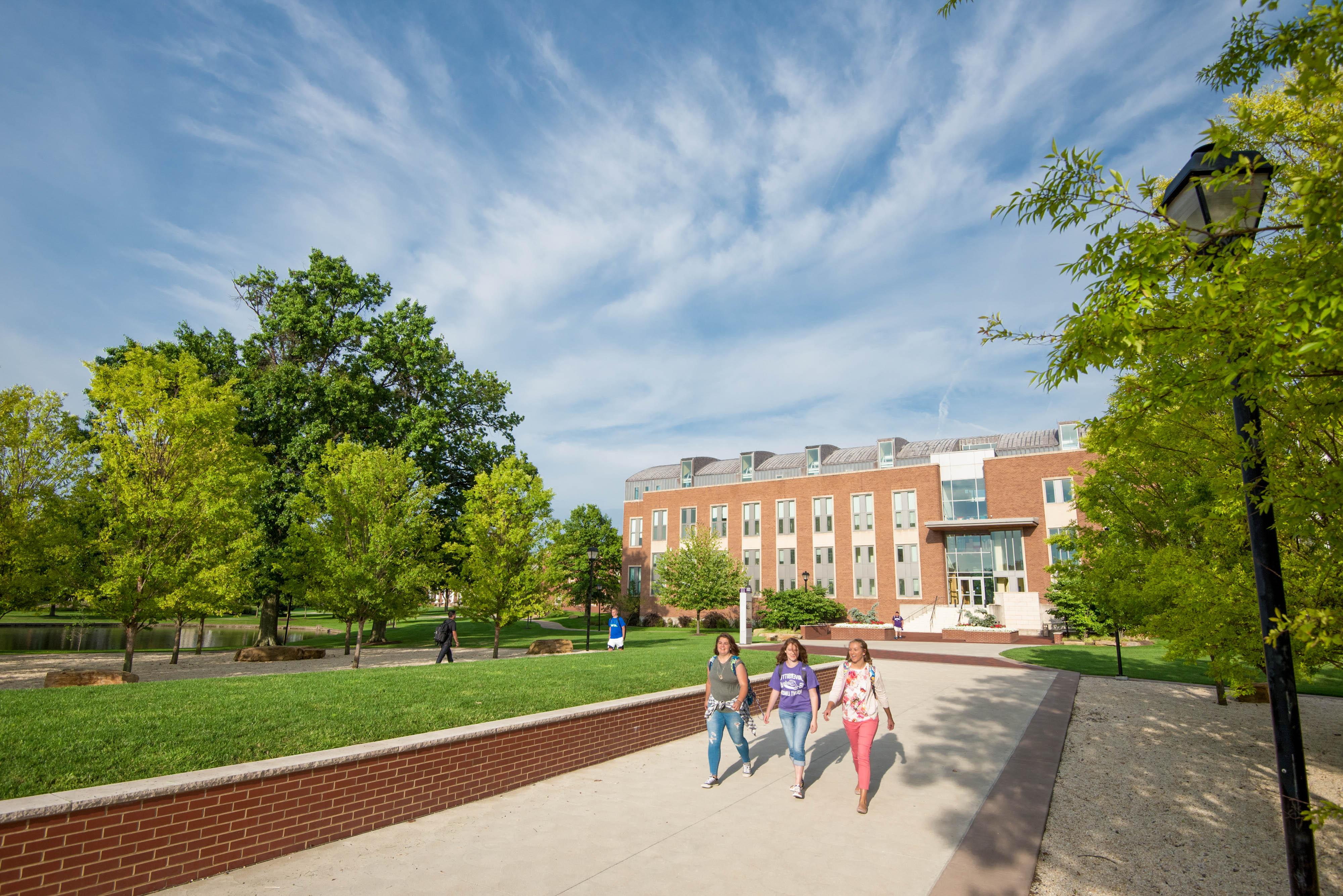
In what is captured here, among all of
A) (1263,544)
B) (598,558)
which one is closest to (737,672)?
(1263,544)

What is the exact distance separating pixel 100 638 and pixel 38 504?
26.3 m

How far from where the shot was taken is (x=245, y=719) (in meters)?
6.84

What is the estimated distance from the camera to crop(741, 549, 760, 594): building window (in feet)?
177

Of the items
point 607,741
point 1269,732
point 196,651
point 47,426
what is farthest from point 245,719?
point 196,651

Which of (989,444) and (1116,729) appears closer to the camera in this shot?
(1116,729)

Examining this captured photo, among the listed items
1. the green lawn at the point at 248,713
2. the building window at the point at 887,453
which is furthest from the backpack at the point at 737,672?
the building window at the point at 887,453

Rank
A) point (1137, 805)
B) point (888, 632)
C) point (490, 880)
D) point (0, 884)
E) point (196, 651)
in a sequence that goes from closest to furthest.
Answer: point (0, 884) → point (490, 880) → point (1137, 805) → point (196, 651) → point (888, 632)

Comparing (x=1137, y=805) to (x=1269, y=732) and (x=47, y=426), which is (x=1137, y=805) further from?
(x=47, y=426)

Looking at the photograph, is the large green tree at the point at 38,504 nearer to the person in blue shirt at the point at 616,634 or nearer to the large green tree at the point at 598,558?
the person in blue shirt at the point at 616,634

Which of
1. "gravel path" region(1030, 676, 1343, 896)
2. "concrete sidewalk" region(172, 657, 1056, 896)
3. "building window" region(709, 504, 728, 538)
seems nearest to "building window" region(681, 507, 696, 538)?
"building window" region(709, 504, 728, 538)

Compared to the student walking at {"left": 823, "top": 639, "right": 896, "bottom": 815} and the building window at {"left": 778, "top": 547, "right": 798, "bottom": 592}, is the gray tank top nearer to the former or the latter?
the student walking at {"left": 823, "top": 639, "right": 896, "bottom": 815}

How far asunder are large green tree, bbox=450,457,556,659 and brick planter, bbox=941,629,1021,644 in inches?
884

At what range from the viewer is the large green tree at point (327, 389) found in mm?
26625

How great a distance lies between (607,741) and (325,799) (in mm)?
3850
